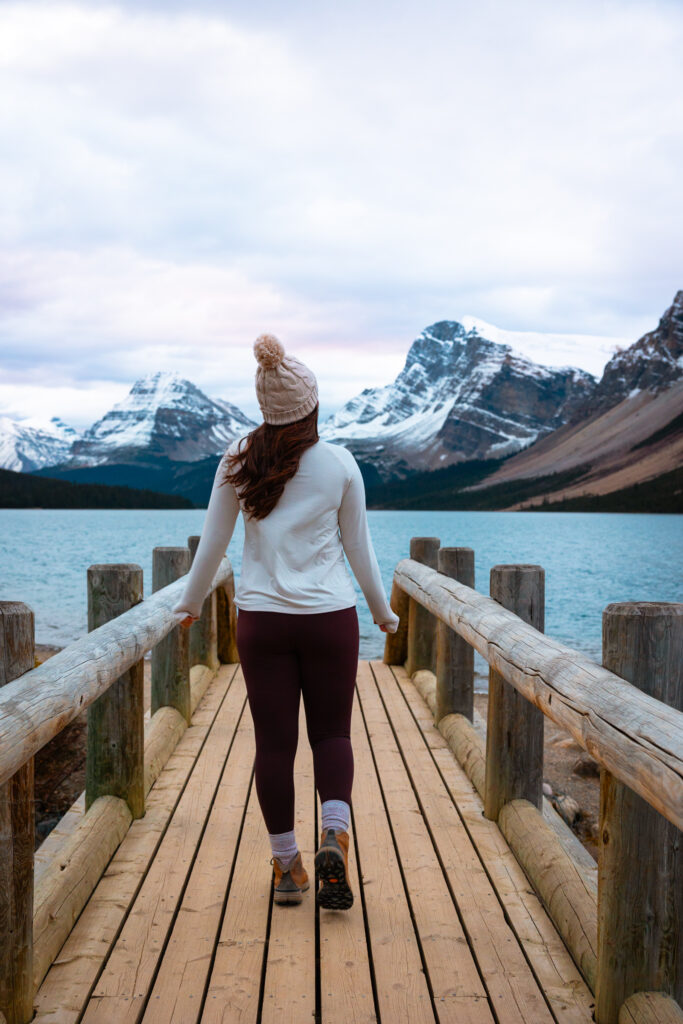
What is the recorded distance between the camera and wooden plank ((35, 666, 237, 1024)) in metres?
2.44

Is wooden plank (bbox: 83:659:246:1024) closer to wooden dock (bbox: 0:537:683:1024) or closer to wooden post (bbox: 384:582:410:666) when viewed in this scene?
wooden dock (bbox: 0:537:683:1024)

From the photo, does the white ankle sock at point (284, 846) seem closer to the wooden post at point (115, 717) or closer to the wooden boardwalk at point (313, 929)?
the wooden boardwalk at point (313, 929)

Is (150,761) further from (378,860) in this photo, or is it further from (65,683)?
(65,683)

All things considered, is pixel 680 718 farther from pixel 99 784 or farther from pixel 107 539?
pixel 107 539

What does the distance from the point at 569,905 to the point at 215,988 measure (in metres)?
1.19

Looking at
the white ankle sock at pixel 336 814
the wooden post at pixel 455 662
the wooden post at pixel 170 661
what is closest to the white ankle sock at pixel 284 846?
the white ankle sock at pixel 336 814

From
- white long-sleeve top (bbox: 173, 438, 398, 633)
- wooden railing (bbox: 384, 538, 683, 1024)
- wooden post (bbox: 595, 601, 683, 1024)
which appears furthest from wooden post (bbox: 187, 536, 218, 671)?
wooden post (bbox: 595, 601, 683, 1024)

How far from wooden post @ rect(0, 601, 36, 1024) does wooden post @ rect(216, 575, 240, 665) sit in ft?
17.4

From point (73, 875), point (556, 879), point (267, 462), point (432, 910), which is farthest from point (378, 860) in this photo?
point (267, 462)

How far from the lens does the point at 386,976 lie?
258cm

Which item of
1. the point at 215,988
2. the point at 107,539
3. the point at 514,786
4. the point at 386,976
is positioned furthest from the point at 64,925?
the point at 107,539

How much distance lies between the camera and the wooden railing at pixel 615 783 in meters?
1.95

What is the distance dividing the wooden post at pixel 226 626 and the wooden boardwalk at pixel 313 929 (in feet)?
11.0

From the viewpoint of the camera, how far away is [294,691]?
2.88 meters
